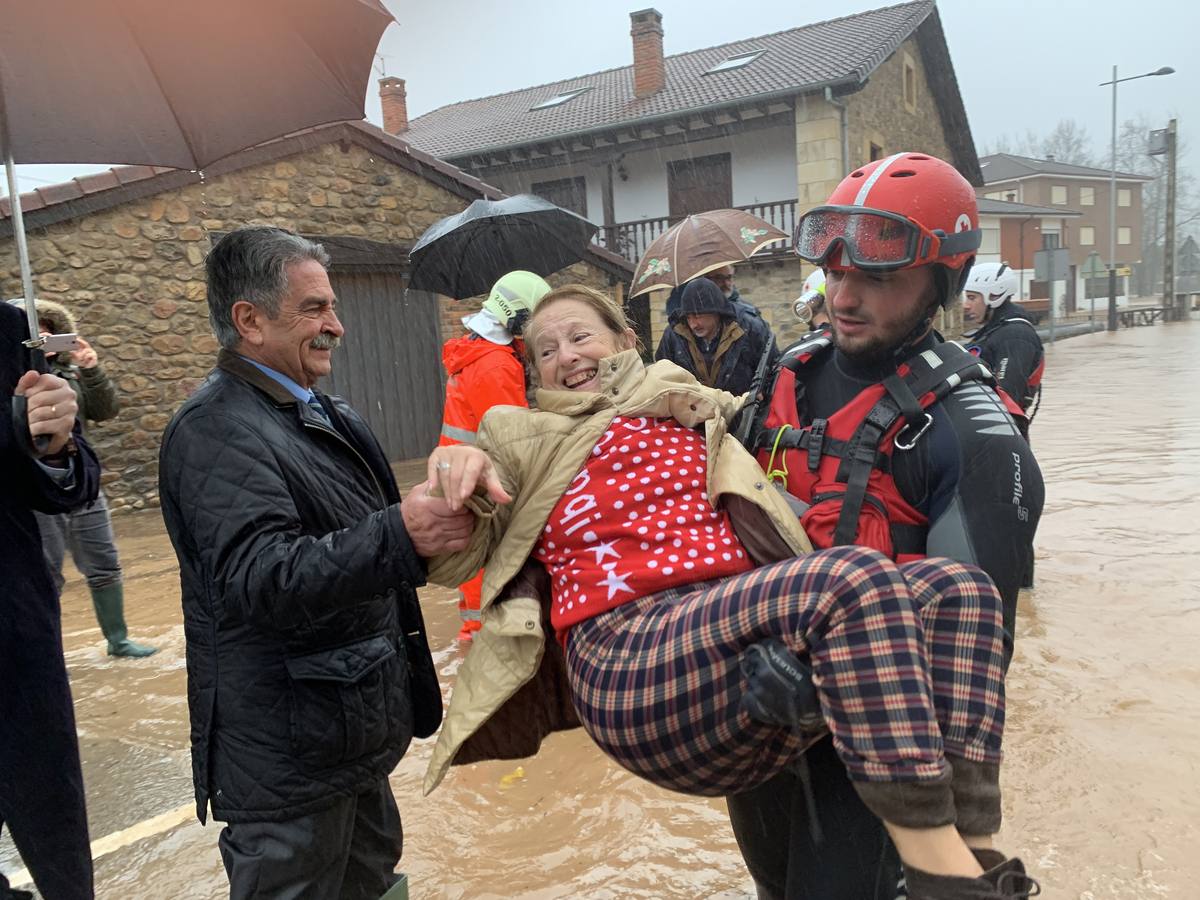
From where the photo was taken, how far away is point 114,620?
16.5ft

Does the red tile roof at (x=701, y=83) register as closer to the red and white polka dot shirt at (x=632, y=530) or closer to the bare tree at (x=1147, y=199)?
the red and white polka dot shirt at (x=632, y=530)

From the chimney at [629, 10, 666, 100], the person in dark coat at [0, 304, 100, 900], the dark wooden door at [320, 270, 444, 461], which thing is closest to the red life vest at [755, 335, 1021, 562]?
the person in dark coat at [0, 304, 100, 900]

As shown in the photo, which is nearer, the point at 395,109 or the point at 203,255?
the point at 203,255

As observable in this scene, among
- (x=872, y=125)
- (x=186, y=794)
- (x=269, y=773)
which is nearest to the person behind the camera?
(x=269, y=773)

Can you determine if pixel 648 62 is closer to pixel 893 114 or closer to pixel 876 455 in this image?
pixel 893 114

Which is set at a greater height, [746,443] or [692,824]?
[746,443]

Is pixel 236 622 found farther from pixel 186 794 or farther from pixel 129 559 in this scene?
pixel 129 559

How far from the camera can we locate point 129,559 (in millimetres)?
7234

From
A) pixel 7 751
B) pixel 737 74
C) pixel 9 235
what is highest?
pixel 737 74

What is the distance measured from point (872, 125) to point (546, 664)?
19665 millimetres

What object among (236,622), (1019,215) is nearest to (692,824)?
(236,622)

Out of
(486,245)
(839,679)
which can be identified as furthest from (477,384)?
(839,679)

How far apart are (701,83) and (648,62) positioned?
5.51ft

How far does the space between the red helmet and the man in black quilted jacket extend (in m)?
0.99
